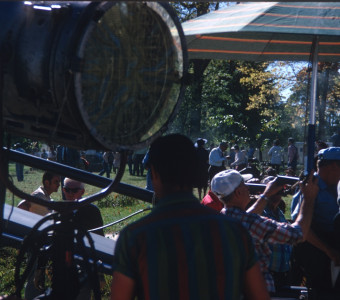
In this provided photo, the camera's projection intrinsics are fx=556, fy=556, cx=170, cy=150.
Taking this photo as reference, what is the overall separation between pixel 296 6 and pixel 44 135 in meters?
3.21

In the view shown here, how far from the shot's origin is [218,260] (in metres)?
1.88

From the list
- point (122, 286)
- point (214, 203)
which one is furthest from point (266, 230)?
point (214, 203)

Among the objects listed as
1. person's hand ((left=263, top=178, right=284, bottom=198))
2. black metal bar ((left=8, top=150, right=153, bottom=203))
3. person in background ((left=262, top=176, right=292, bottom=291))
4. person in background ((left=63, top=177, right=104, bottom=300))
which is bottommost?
person in background ((left=262, top=176, right=292, bottom=291))

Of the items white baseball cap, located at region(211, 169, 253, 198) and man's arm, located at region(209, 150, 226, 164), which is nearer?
white baseball cap, located at region(211, 169, 253, 198)

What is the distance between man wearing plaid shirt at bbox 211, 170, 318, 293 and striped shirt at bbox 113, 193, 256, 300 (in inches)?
46.3

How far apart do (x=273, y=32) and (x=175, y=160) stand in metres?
2.48

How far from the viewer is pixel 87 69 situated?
1.70 metres

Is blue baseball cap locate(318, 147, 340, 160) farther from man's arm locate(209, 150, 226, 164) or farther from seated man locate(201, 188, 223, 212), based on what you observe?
man's arm locate(209, 150, 226, 164)

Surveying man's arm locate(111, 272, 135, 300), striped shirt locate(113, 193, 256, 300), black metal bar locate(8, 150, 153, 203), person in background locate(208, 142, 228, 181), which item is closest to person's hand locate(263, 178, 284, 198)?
black metal bar locate(8, 150, 153, 203)

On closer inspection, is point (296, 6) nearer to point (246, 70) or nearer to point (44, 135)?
point (44, 135)

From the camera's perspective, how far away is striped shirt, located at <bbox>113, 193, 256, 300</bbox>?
1.85 meters

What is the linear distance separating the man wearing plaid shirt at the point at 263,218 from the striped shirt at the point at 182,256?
1176mm

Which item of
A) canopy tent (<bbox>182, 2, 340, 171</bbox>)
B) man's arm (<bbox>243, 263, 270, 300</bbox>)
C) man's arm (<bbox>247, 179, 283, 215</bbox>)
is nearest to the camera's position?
man's arm (<bbox>243, 263, 270, 300</bbox>)

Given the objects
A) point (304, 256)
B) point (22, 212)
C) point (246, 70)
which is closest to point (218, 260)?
point (22, 212)
